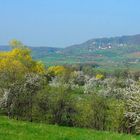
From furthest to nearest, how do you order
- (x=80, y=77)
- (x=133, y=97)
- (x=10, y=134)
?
(x=80, y=77)
(x=133, y=97)
(x=10, y=134)

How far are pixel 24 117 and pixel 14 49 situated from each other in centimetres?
3789

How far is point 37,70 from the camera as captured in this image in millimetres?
86500

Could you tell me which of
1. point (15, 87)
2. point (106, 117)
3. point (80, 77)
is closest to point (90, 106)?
point (106, 117)

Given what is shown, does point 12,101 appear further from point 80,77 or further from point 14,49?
point 80,77

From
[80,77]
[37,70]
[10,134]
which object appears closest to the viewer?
[10,134]

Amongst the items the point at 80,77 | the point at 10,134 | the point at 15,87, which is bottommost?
the point at 80,77

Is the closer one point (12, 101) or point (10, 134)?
point (10, 134)

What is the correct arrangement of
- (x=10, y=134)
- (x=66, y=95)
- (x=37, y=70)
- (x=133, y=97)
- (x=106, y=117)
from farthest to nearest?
1. (x=37, y=70)
2. (x=66, y=95)
3. (x=106, y=117)
4. (x=133, y=97)
5. (x=10, y=134)

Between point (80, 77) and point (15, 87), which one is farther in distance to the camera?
point (80, 77)

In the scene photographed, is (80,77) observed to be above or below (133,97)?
below

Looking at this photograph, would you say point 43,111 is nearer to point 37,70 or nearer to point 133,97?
point 133,97

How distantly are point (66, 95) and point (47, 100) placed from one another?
7.50 ft

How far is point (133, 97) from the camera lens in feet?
89.9

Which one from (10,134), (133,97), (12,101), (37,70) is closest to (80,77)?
(37,70)
